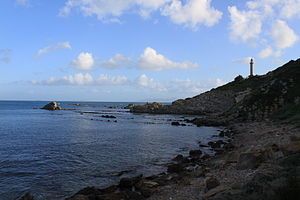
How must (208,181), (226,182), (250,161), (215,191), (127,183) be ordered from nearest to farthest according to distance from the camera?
(215,191) → (208,181) → (226,182) → (250,161) → (127,183)

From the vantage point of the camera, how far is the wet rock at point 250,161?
21.2 metres

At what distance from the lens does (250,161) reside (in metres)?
21.7

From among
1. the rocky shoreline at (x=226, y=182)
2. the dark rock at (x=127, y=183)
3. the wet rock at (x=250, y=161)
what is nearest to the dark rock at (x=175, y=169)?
the rocky shoreline at (x=226, y=182)

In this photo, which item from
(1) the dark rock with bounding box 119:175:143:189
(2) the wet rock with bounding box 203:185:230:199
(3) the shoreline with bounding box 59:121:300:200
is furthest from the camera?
(1) the dark rock with bounding box 119:175:143:189

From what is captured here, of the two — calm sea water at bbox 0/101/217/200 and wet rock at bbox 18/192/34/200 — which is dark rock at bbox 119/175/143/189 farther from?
wet rock at bbox 18/192/34/200

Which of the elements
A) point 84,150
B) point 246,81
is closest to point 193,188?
point 84,150

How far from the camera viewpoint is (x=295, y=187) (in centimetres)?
1114

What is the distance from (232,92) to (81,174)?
365 ft

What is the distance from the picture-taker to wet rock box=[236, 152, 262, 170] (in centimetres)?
2125

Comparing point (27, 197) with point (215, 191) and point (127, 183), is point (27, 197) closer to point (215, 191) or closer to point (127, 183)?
point (127, 183)

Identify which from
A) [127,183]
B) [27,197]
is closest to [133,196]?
[127,183]

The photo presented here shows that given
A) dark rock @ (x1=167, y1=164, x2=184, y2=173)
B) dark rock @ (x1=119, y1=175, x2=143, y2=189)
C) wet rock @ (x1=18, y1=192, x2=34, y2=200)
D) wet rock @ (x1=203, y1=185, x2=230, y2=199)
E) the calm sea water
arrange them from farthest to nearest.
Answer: dark rock @ (x1=167, y1=164, x2=184, y2=173), the calm sea water, dark rock @ (x1=119, y1=175, x2=143, y2=189), wet rock @ (x1=18, y1=192, x2=34, y2=200), wet rock @ (x1=203, y1=185, x2=230, y2=199)

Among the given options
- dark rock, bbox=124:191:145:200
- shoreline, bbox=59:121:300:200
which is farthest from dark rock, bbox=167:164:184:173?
dark rock, bbox=124:191:145:200

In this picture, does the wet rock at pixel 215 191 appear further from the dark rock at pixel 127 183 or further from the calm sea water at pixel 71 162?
the calm sea water at pixel 71 162
